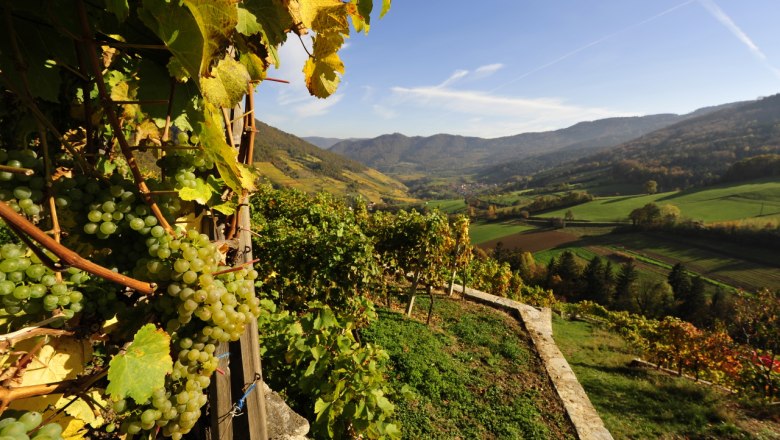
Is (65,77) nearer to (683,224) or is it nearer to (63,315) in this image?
(63,315)

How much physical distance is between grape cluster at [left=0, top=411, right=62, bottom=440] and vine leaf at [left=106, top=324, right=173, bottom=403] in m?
0.11

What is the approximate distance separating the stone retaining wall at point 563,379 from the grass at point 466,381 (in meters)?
0.24

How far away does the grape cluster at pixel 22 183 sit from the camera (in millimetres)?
780

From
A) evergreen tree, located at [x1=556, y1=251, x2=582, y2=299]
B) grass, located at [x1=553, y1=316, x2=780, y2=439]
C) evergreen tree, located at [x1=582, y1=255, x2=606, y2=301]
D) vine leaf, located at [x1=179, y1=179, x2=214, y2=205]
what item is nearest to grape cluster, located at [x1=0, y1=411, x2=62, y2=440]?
vine leaf, located at [x1=179, y1=179, x2=214, y2=205]

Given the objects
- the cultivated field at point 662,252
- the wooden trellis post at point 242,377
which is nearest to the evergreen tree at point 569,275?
the cultivated field at point 662,252

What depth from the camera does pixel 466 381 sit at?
27.7 ft

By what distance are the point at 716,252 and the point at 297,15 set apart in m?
75.5

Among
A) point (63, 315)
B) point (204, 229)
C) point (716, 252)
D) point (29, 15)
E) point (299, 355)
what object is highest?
point (29, 15)

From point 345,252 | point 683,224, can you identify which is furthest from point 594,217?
point 345,252

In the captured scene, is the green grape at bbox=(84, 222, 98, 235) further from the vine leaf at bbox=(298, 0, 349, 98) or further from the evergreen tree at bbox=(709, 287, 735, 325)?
the evergreen tree at bbox=(709, 287, 735, 325)

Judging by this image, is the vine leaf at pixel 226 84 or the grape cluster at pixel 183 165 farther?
the grape cluster at pixel 183 165

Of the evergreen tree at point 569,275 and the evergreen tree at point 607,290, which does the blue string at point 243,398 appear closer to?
the evergreen tree at point 607,290

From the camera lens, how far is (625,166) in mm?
127938

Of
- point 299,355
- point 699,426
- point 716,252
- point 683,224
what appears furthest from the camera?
point 683,224
